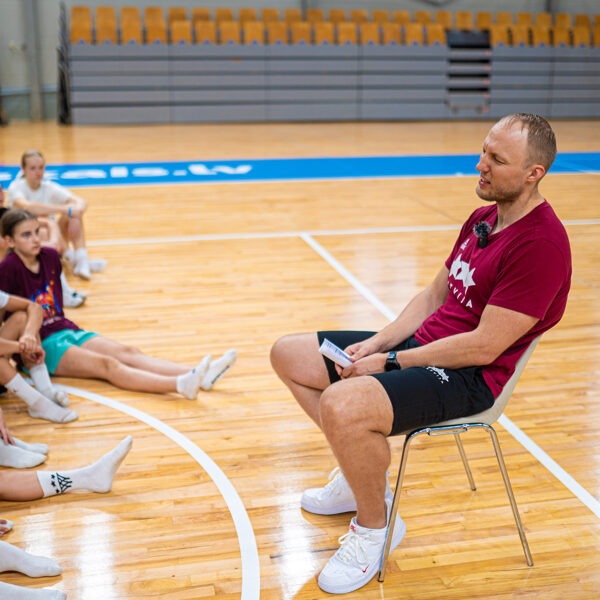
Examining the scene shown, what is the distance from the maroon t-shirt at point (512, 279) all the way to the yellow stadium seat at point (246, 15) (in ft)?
49.3

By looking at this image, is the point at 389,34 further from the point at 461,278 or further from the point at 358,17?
the point at 461,278

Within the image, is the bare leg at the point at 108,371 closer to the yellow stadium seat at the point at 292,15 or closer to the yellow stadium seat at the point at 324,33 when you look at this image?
the yellow stadium seat at the point at 324,33

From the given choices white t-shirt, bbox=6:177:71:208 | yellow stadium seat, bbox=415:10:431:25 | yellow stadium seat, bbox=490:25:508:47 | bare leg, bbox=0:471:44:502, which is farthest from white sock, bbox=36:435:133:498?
yellow stadium seat, bbox=490:25:508:47

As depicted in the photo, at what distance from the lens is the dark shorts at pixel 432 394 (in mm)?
2150

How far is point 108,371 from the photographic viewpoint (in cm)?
366

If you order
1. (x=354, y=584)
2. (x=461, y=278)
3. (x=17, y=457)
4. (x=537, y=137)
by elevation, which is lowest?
(x=354, y=584)

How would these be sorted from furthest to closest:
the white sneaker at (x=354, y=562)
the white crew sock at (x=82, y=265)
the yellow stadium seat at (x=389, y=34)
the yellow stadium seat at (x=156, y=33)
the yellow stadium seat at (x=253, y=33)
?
the yellow stadium seat at (x=389, y=34), the yellow stadium seat at (x=253, y=33), the yellow stadium seat at (x=156, y=33), the white crew sock at (x=82, y=265), the white sneaker at (x=354, y=562)

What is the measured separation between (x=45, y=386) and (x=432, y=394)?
2.01 metres

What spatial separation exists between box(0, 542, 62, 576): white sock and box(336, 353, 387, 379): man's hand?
1.13 meters

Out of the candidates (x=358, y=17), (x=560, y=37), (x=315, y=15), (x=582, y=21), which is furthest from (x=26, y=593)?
(x=582, y=21)

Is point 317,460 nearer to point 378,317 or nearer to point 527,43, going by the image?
point 378,317

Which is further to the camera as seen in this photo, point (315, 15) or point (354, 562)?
point (315, 15)

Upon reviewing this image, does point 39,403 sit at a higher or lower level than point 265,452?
higher

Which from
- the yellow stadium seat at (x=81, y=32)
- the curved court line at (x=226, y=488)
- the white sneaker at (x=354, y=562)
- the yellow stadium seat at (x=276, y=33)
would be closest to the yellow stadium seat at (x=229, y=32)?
the yellow stadium seat at (x=276, y=33)
